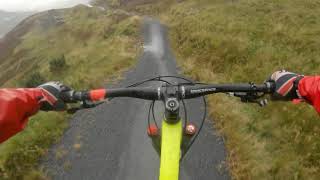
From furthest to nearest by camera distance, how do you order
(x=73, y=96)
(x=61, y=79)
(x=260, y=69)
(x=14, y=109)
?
(x=61, y=79)
(x=260, y=69)
(x=73, y=96)
(x=14, y=109)

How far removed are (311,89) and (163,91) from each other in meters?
1.35

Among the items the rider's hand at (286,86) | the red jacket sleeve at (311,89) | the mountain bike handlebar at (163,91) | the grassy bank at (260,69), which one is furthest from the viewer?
the grassy bank at (260,69)

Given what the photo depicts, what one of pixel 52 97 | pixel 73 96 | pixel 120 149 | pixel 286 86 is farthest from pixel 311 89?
pixel 120 149

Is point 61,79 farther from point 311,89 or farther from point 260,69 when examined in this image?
point 311,89

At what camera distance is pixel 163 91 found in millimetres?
3680

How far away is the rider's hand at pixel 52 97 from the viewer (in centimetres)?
363

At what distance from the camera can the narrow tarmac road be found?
854 cm

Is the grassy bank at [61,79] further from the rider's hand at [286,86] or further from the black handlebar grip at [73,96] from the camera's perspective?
the rider's hand at [286,86]

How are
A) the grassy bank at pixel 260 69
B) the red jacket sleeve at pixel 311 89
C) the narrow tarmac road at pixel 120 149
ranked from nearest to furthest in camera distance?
the red jacket sleeve at pixel 311 89 < the grassy bank at pixel 260 69 < the narrow tarmac road at pixel 120 149

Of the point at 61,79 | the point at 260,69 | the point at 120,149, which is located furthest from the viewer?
the point at 61,79

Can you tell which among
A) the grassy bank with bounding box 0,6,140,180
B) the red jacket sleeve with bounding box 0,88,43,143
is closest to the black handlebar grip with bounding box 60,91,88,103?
the red jacket sleeve with bounding box 0,88,43,143

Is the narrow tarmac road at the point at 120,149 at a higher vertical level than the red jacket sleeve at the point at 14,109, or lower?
lower

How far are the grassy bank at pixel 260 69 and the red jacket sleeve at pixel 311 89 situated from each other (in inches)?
189

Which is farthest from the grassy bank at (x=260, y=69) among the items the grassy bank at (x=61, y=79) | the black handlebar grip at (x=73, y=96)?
the black handlebar grip at (x=73, y=96)
